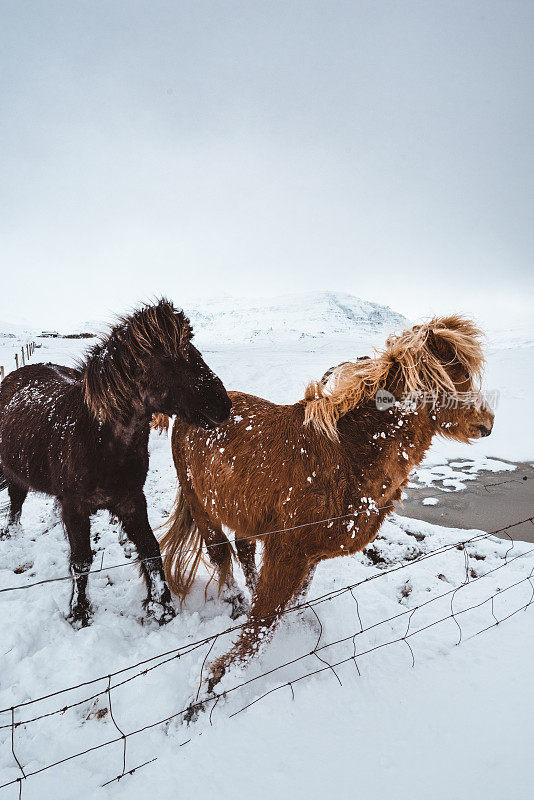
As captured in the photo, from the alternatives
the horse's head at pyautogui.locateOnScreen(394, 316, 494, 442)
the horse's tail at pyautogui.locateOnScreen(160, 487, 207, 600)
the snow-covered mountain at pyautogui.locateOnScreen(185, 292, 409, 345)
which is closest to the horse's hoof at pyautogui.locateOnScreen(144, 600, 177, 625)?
the horse's tail at pyautogui.locateOnScreen(160, 487, 207, 600)

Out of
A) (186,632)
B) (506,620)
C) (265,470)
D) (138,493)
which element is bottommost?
(186,632)

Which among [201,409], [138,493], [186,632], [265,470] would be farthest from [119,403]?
[186,632]

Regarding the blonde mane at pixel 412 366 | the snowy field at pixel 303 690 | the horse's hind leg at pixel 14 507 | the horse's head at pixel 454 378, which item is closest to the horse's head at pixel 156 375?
the blonde mane at pixel 412 366

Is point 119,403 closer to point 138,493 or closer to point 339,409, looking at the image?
point 138,493

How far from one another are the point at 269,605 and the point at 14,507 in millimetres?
3411

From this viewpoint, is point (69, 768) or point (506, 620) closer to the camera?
point (69, 768)

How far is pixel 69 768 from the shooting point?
5.63ft

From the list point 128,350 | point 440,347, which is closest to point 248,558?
point 128,350

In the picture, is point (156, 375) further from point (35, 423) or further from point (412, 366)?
point (412, 366)

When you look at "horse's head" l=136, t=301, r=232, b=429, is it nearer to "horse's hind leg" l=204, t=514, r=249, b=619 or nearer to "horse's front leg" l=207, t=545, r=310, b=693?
"horse's front leg" l=207, t=545, r=310, b=693

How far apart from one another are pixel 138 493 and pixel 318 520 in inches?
59.3

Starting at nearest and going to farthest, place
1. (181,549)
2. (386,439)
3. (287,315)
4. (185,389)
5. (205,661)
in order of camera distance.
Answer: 1. (386,439)
2. (205,661)
3. (185,389)
4. (181,549)
5. (287,315)

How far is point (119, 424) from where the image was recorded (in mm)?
2543

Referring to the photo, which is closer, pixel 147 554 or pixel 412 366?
pixel 412 366
